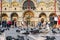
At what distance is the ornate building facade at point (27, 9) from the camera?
4272cm

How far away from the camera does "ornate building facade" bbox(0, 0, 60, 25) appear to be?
4272 centimetres

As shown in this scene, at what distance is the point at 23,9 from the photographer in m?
43.3

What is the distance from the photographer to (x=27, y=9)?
4288cm

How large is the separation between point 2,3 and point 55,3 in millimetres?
8817

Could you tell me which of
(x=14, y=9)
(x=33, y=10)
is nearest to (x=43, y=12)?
(x=33, y=10)

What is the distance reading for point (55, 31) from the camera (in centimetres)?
1245

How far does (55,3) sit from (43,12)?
98.1 inches

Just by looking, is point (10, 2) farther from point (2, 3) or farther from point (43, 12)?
point (43, 12)

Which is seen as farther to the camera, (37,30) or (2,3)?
(2,3)

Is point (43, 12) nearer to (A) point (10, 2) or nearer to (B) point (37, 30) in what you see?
(A) point (10, 2)

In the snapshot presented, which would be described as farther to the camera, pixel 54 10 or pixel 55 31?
pixel 54 10

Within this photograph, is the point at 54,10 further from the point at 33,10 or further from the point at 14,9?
the point at 14,9

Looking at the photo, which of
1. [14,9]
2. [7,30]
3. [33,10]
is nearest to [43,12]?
[33,10]

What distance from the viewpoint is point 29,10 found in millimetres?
42812
